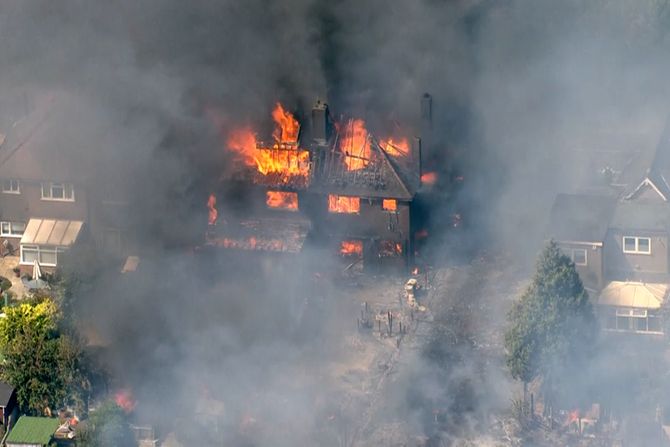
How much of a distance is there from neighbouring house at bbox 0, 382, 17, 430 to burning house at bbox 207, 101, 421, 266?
13.3 m

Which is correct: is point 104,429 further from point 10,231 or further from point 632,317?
point 632,317

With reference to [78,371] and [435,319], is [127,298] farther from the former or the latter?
[435,319]

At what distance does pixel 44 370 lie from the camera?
55.4 metres

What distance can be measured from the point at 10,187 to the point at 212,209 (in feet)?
30.6

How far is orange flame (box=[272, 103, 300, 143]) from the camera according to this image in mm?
68688

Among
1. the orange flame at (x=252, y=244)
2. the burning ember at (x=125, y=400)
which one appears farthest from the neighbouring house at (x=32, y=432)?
the orange flame at (x=252, y=244)

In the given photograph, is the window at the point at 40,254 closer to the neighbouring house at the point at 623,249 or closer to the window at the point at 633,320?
the neighbouring house at the point at 623,249

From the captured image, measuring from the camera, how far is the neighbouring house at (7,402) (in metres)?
55.3

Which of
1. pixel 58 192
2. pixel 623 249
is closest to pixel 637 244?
pixel 623 249

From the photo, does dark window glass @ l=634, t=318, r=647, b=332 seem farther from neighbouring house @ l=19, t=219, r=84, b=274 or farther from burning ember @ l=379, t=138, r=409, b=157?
neighbouring house @ l=19, t=219, r=84, b=274

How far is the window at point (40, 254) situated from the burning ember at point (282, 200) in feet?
31.9

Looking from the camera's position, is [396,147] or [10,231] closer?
[396,147]

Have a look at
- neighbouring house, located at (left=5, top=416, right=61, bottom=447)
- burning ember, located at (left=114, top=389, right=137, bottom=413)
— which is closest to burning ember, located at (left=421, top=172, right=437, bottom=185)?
burning ember, located at (left=114, top=389, right=137, bottom=413)

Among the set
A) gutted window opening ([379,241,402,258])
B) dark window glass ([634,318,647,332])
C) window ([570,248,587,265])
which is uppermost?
gutted window opening ([379,241,402,258])
